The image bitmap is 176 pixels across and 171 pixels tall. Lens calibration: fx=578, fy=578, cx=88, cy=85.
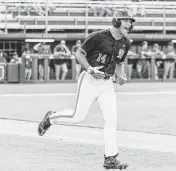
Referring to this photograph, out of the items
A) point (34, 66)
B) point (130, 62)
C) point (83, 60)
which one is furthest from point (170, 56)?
point (83, 60)

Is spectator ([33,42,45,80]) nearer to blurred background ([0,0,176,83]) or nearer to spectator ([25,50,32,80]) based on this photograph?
blurred background ([0,0,176,83])

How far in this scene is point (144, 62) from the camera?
952 inches

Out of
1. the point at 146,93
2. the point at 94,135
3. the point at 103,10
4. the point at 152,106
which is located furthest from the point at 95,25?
the point at 94,135

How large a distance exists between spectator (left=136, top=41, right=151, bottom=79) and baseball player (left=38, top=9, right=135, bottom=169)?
58.3 feet

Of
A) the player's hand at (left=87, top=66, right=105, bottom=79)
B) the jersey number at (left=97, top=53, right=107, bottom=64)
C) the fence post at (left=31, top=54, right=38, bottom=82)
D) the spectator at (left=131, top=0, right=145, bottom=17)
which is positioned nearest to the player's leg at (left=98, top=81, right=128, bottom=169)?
the player's hand at (left=87, top=66, right=105, bottom=79)

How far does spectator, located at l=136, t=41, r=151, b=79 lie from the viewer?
24.1 meters

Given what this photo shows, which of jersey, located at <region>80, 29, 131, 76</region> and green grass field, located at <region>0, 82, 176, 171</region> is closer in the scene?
jersey, located at <region>80, 29, 131, 76</region>

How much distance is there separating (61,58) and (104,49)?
56.1 feet

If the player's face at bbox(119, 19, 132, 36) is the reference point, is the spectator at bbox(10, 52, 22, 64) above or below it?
below

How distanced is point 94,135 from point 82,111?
247 cm

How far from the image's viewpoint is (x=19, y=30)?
79.6 feet

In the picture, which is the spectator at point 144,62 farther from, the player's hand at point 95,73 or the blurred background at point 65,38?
the player's hand at point 95,73

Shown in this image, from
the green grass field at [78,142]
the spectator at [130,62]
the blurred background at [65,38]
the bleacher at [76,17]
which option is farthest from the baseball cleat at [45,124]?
the bleacher at [76,17]

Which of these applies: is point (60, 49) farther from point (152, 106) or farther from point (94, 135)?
point (94, 135)
